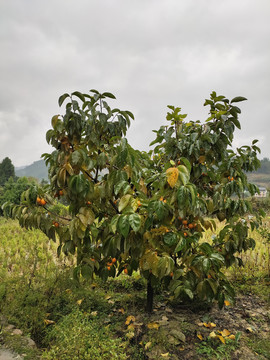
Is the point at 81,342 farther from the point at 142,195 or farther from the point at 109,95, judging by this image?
the point at 109,95

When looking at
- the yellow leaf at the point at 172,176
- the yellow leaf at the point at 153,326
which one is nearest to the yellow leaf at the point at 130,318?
the yellow leaf at the point at 153,326

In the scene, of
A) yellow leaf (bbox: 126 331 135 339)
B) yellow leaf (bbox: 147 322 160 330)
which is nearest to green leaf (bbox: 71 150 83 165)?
yellow leaf (bbox: 126 331 135 339)

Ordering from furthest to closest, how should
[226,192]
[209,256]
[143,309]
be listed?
[143,309] < [226,192] < [209,256]

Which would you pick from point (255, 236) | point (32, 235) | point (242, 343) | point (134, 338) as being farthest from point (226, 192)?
point (32, 235)

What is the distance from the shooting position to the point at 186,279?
2.54 metres

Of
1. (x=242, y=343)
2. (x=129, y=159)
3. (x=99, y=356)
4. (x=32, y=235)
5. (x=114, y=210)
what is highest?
(x=129, y=159)

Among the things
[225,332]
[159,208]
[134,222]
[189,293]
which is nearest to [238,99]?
[159,208]

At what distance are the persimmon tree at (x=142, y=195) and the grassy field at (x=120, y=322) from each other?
463 millimetres

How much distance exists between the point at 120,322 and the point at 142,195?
1.71 m

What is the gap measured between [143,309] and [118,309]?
33cm

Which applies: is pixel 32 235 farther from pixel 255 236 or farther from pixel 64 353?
pixel 255 236

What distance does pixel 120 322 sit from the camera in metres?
2.82

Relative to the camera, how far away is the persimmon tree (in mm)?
2019

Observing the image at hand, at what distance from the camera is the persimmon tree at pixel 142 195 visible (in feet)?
6.62
